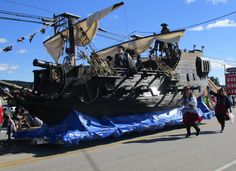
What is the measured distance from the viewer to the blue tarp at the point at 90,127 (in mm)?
11938

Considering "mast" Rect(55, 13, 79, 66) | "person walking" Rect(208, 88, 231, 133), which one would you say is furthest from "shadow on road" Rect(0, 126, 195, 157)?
"mast" Rect(55, 13, 79, 66)

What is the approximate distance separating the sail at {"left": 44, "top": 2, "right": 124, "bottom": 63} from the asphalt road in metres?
4.67

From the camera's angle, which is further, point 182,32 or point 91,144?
point 182,32

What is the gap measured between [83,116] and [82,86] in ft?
3.77

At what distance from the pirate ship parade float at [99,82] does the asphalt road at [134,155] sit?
1.41m

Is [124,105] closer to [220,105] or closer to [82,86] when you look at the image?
[82,86]

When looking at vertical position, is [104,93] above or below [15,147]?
above

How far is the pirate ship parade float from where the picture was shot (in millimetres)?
13586

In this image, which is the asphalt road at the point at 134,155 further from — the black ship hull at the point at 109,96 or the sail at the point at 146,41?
the sail at the point at 146,41

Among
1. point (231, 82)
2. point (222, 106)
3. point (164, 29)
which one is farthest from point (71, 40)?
point (231, 82)

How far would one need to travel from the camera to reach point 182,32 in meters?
21.6

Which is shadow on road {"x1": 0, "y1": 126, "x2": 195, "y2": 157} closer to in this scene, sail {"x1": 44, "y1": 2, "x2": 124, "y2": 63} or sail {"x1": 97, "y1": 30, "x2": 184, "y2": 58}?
sail {"x1": 44, "y1": 2, "x2": 124, "y2": 63}

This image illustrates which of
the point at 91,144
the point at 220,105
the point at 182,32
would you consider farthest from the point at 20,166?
the point at 182,32

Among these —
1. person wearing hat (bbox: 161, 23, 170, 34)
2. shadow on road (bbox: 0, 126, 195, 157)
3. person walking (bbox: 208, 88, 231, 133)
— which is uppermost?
person wearing hat (bbox: 161, 23, 170, 34)
